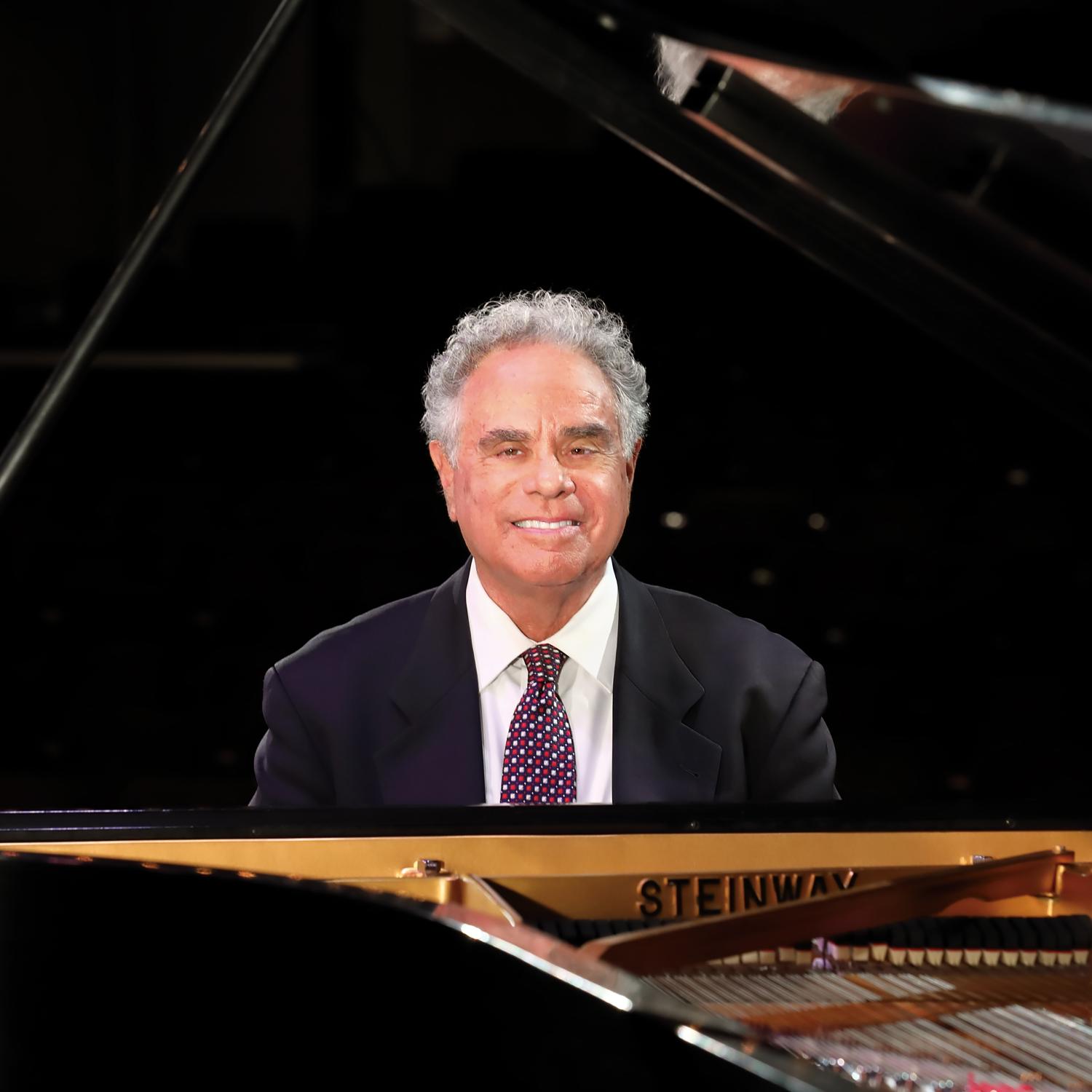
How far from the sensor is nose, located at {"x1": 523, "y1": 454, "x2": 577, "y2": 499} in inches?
81.0

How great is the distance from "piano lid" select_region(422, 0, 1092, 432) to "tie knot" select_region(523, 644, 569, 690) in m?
0.71

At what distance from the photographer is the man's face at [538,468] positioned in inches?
81.1

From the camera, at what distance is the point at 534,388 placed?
81.0 inches

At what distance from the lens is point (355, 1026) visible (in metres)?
1.37

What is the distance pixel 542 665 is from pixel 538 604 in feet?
0.31

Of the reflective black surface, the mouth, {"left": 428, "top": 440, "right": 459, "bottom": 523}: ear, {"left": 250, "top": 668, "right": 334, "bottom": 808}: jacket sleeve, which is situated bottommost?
the reflective black surface

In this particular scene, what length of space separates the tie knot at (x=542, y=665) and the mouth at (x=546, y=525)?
7.2 inches

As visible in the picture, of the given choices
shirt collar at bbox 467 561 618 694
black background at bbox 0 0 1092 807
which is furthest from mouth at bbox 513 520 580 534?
black background at bbox 0 0 1092 807

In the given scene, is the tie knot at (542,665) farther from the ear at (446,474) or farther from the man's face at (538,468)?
the ear at (446,474)

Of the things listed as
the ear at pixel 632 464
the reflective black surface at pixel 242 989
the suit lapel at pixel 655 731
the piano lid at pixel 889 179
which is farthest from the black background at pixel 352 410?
the reflective black surface at pixel 242 989

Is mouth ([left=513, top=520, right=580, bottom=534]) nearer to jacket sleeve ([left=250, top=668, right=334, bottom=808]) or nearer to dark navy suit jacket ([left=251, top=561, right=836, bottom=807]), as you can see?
dark navy suit jacket ([left=251, top=561, right=836, bottom=807])

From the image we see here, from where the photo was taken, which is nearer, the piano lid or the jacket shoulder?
the piano lid

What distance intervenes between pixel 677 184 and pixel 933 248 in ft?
6.48

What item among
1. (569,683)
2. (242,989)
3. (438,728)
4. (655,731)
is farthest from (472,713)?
(242,989)
